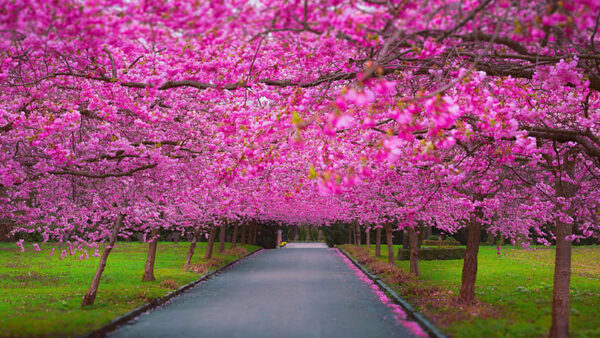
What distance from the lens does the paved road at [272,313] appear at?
385 inches

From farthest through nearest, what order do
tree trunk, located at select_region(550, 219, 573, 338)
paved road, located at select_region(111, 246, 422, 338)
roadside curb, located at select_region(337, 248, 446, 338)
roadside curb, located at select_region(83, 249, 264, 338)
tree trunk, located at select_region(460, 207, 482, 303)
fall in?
1. tree trunk, located at select_region(460, 207, 482, 303)
2. paved road, located at select_region(111, 246, 422, 338)
3. roadside curb, located at select_region(83, 249, 264, 338)
4. roadside curb, located at select_region(337, 248, 446, 338)
5. tree trunk, located at select_region(550, 219, 573, 338)

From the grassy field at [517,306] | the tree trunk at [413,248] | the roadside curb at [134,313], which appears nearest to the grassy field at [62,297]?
the roadside curb at [134,313]

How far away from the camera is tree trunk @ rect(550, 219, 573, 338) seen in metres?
8.91

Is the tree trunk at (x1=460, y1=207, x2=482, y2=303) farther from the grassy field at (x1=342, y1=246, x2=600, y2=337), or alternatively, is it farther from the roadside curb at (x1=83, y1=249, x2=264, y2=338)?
the roadside curb at (x1=83, y1=249, x2=264, y2=338)

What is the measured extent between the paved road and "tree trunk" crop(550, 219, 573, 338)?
261cm

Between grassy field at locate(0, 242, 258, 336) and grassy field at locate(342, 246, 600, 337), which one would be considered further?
grassy field at locate(0, 242, 258, 336)

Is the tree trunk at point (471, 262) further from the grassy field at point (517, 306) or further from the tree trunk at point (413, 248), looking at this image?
the tree trunk at point (413, 248)

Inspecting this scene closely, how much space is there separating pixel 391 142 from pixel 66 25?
396cm

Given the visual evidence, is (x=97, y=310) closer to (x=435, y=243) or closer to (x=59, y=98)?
(x=59, y=98)

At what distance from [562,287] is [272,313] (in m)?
6.34

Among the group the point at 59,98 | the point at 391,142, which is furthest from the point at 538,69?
the point at 59,98

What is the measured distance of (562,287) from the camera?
9164 mm

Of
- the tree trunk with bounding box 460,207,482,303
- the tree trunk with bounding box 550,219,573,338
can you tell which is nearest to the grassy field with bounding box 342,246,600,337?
the tree trunk with bounding box 550,219,573,338

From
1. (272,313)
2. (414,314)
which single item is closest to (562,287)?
(414,314)
